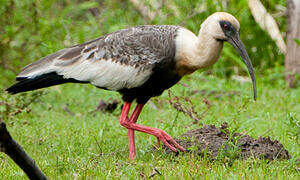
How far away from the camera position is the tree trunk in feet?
28.6

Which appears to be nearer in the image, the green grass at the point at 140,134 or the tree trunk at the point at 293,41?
the green grass at the point at 140,134

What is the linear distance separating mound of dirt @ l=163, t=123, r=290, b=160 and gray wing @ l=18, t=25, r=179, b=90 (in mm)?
876

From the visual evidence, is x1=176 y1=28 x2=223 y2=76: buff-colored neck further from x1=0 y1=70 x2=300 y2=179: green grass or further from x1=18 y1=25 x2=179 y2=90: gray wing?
x1=0 y1=70 x2=300 y2=179: green grass

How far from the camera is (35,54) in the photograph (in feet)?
29.0

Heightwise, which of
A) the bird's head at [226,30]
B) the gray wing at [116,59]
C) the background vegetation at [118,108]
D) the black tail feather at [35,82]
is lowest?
the background vegetation at [118,108]

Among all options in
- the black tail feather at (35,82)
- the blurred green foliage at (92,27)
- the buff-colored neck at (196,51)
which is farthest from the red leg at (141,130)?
the blurred green foliage at (92,27)

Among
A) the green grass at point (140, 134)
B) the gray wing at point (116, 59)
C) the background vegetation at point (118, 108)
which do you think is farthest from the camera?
the gray wing at point (116, 59)

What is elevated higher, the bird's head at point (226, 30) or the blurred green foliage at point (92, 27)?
the bird's head at point (226, 30)

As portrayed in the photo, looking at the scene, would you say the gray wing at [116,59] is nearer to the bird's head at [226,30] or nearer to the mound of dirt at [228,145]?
the bird's head at [226,30]

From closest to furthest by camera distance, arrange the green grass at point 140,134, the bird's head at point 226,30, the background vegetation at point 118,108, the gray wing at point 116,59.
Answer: the green grass at point 140,134, the background vegetation at point 118,108, the bird's head at point 226,30, the gray wing at point 116,59

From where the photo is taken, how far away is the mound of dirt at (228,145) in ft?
14.6

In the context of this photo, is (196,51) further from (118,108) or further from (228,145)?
(118,108)

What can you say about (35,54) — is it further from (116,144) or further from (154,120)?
(116,144)

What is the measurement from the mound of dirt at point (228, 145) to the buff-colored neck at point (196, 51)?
75 cm
